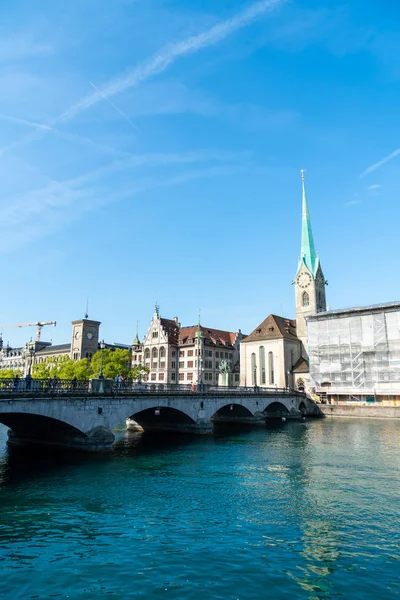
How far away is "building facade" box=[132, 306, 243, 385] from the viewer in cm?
10106

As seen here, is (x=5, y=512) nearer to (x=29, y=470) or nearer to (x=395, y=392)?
(x=29, y=470)

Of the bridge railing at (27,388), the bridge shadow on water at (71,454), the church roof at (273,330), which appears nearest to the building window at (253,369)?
the church roof at (273,330)

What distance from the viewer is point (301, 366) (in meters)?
95.8

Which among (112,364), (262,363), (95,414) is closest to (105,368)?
(112,364)

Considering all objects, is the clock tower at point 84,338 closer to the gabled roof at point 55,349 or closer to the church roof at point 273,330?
the gabled roof at point 55,349

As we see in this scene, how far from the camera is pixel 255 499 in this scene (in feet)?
72.3

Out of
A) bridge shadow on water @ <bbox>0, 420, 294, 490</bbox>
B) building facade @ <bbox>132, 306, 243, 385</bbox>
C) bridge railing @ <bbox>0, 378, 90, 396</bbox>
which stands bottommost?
bridge shadow on water @ <bbox>0, 420, 294, 490</bbox>

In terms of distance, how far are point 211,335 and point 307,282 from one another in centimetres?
2704

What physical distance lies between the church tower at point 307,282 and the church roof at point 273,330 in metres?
2.68

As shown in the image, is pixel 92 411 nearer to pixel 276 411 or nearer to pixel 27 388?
pixel 27 388

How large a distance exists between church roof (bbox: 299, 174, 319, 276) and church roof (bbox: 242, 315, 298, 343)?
604 inches

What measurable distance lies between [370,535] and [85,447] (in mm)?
24131

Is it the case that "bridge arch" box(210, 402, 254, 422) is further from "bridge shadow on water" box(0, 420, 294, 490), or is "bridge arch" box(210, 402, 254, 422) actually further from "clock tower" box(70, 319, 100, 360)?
"clock tower" box(70, 319, 100, 360)

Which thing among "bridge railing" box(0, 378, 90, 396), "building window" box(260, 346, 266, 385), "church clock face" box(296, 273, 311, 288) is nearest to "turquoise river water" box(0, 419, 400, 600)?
"bridge railing" box(0, 378, 90, 396)
